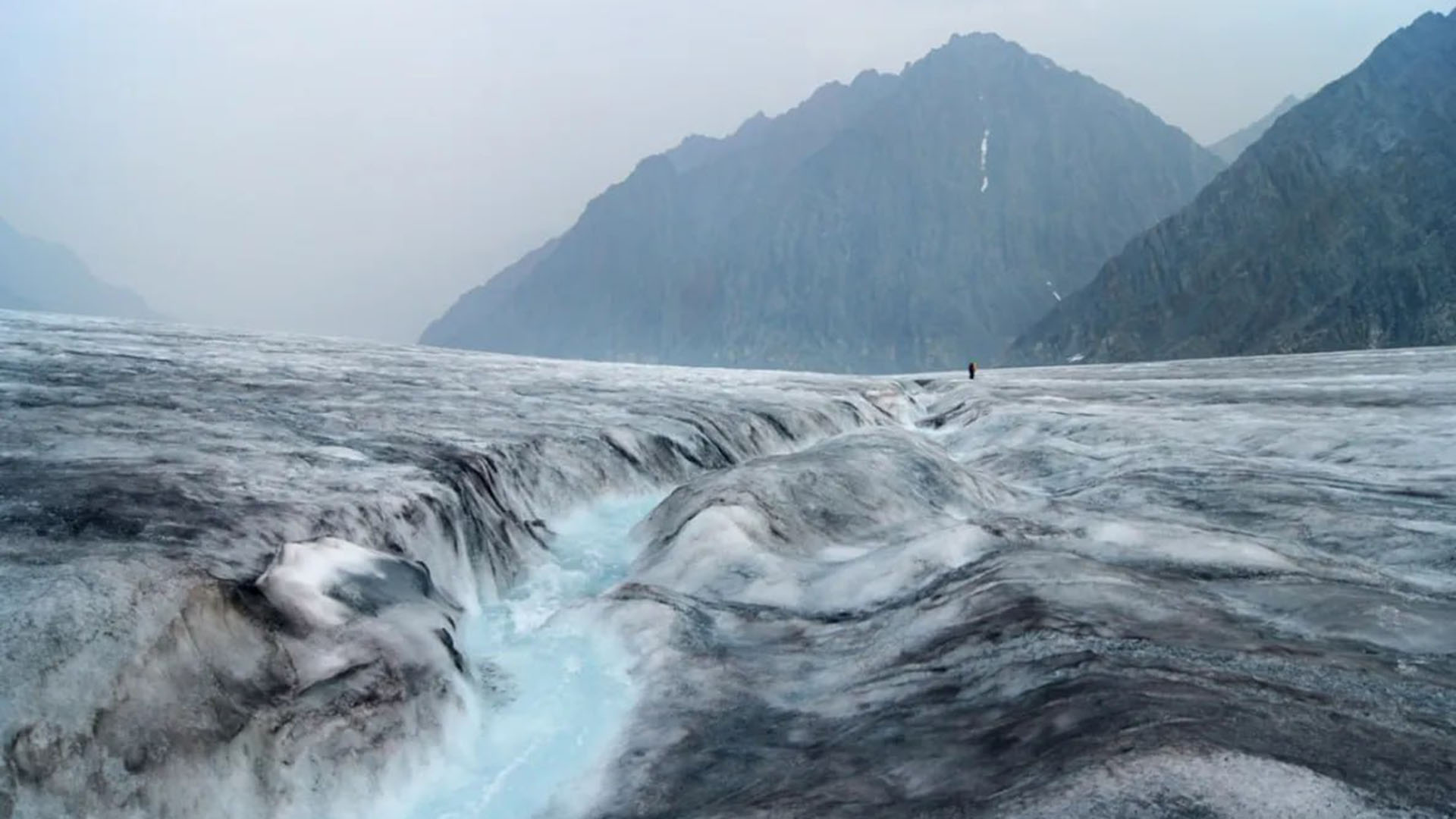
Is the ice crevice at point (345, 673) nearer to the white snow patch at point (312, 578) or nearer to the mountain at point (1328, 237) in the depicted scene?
the white snow patch at point (312, 578)

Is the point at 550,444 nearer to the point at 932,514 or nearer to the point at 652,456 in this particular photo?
the point at 652,456

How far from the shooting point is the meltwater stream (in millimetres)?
7473

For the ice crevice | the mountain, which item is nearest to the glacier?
the ice crevice

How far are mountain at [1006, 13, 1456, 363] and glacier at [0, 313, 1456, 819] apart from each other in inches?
6175

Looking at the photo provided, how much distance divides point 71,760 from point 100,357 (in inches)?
840

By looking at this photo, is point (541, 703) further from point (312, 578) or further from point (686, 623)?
point (312, 578)

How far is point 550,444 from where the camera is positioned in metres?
17.8

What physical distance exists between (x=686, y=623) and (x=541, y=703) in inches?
82.0

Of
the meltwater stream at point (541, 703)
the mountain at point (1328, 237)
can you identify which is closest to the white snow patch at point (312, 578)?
the meltwater stream at point (541, 703)

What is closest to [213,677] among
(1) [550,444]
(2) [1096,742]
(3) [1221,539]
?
(2) [1096,742]

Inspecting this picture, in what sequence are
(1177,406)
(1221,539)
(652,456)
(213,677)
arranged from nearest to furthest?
1. (213,677)
2. (1221,539)
3. (652,456)
4. (1177,406)

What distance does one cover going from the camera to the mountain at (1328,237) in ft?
475

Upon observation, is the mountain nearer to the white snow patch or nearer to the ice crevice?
the ice crevice

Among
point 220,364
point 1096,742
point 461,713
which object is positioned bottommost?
point 461,713
